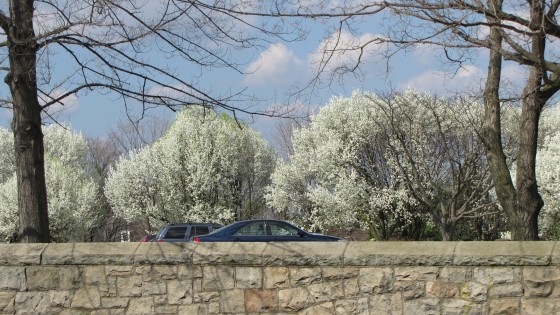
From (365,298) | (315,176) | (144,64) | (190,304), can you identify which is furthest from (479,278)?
(315,176)

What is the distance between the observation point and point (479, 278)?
711 cm


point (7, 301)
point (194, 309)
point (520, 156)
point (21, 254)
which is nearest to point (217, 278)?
point (194, 309)

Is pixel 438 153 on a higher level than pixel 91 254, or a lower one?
Answer: higher

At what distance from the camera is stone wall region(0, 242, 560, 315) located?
7.06 m

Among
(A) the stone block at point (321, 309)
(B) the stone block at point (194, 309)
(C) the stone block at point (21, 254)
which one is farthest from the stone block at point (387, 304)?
(C) the stone block at point (21, 254)

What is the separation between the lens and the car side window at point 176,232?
23.8 m

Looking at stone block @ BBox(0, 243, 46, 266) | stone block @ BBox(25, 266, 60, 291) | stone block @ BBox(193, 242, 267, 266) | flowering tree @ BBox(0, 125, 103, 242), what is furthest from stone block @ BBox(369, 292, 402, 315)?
flowering tree @ BBox(0, 125, 103, 242)

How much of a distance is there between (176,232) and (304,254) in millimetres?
16967

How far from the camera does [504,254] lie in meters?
7.03

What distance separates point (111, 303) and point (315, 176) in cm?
2967

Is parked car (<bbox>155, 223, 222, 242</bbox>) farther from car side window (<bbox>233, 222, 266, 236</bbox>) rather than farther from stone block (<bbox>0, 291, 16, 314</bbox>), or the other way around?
stone block (<bbox>0, 291, 16, 314</bbox>)

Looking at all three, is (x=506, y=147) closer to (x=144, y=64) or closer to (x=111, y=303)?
(x=144, y=64)

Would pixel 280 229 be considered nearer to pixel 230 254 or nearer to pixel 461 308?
pixel 230 254

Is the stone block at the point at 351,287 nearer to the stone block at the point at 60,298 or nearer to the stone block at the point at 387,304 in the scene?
the stone block at the point at 387,304
